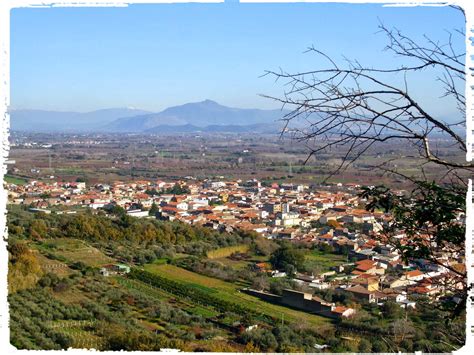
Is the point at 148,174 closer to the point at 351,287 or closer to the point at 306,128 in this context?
the point at 351,287

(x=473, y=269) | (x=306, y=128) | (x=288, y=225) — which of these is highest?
(x=306, y=128)

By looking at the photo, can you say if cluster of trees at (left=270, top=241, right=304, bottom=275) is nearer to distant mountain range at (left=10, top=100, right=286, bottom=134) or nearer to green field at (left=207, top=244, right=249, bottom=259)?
green field at (left=207, top=244, right=249, bottom=259)

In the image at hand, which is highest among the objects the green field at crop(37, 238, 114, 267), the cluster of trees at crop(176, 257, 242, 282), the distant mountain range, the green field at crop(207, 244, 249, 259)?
the distant mountain range

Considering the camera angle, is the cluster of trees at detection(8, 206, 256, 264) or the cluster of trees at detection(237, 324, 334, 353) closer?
the cluster of trees at detection(237, 324, 334, 353)

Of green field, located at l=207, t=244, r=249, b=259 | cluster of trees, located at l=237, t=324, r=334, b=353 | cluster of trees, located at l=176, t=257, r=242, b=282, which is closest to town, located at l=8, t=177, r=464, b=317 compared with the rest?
cluster of trees, located at l=176, t=257, r=242, b=282

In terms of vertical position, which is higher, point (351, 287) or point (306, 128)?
point (306, 128)

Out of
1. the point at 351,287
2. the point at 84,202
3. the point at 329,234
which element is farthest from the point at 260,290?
the point at 84,202

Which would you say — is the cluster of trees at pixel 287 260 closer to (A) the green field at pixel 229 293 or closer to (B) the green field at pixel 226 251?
(B) the green field at pixel 226 251
